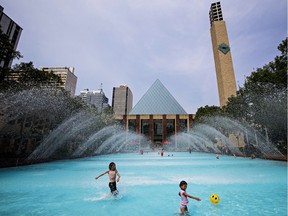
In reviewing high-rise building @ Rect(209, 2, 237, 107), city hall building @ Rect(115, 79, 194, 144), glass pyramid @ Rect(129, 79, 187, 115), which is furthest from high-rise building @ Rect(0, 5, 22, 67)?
high-rise building @ Rect(209, 2, 237, 107)

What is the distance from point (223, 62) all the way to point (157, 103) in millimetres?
33963

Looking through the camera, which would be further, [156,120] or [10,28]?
[156,120]

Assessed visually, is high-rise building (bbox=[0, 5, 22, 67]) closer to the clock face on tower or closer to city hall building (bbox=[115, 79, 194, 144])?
city hall building (bbox=[115, 79, 194, 144])

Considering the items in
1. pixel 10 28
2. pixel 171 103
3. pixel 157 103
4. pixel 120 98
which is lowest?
pixel 10 28

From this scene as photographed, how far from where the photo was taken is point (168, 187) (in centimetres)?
888

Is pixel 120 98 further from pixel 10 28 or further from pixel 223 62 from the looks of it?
pixel 10 28

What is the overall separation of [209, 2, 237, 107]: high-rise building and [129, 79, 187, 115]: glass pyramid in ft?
75.1

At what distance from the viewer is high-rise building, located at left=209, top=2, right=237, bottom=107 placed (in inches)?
Answer: 2117

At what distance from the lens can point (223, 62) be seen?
185 ft

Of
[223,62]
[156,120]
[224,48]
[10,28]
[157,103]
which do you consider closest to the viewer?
[10,28]

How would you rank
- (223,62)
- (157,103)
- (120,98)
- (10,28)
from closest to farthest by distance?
Answer: 1. (10,28)
2. (223,62)
3. (157,103)
4. (120,98)

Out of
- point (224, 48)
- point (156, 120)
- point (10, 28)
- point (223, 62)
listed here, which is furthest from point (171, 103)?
point (10, 28)

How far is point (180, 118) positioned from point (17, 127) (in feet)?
176

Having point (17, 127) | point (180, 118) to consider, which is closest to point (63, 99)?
point (17, 127)
